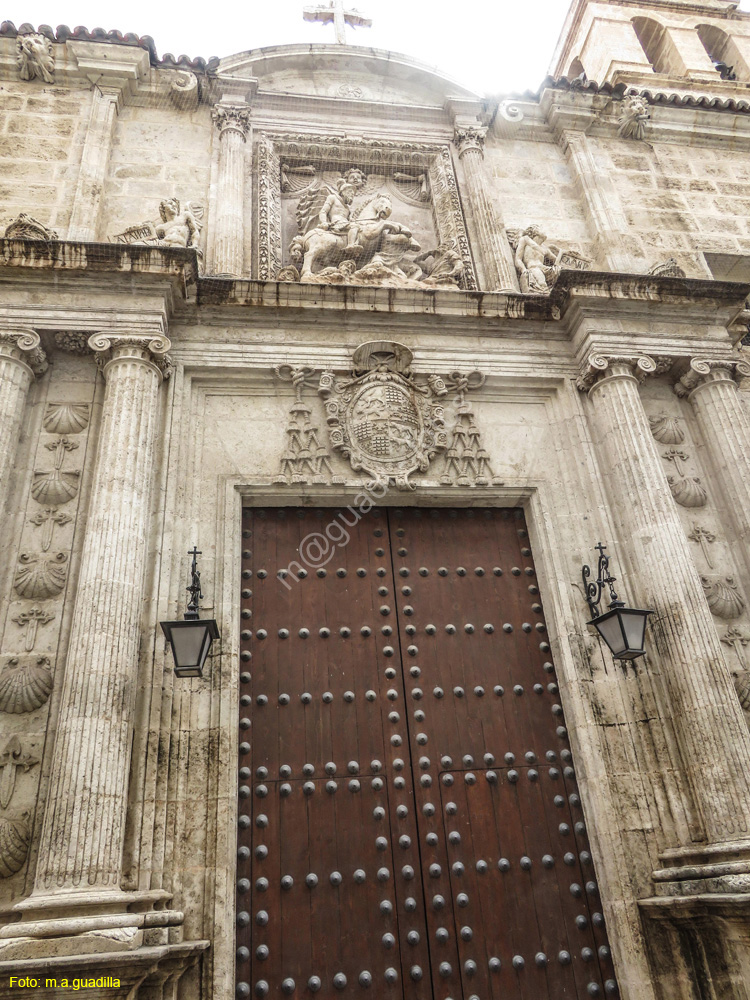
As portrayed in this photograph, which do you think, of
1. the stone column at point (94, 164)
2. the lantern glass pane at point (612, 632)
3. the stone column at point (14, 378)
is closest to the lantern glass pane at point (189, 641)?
→ the stone column at point (14, 378)

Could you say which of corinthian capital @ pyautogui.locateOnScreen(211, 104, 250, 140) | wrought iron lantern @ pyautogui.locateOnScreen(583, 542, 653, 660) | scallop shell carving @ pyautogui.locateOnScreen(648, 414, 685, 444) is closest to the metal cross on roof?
corinthian capital @ pyautogui.locateOnScreen(211, 104, 250, 140)

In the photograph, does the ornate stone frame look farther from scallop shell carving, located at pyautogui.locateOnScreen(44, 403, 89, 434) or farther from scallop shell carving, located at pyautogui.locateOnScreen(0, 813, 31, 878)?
scallop shell carving, located at pyautogui.locateOnScreen(0, 813, 31, 878)

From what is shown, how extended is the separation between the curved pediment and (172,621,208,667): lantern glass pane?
19.9 ft

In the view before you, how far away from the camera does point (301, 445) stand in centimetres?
551

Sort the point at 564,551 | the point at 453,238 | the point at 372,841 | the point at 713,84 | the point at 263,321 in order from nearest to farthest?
the point at 372,841
the point at 564,551
the point at 263,321
the point at 453,238
the point at 713,84

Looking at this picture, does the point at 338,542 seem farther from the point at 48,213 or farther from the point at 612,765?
the point at 48,213

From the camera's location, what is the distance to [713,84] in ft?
33.4

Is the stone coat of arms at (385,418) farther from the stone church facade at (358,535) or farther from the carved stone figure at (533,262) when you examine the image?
the carved stone figure at (533,262)

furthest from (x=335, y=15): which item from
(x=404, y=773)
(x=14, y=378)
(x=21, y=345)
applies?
(x=404, y=773)

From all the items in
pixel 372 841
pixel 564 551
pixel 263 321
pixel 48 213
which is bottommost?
pixel 372 841

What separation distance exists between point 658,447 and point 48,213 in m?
5.56

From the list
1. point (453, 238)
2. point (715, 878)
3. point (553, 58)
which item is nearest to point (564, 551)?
point (715, 878)

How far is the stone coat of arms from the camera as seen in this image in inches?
217

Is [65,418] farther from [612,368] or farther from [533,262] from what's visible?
[533,262]
